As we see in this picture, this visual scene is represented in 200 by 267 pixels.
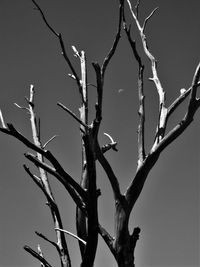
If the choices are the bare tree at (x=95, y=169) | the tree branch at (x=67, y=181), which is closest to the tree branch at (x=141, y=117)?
the bare tree at (x=95, y=169)

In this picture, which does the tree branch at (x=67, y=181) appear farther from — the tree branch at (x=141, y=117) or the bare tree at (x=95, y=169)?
the tree branch at (x=141, y=117)

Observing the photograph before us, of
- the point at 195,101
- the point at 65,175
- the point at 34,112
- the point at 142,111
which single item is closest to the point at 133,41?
the point at 142,111

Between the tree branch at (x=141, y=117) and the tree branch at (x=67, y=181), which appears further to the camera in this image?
the tree branch at (x=141, y=117)

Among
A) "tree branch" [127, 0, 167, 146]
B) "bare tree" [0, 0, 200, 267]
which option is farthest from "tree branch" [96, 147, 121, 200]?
"tree branch" [127, 0, 167, 146]

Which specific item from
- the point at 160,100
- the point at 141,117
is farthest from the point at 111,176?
the point at 160,100

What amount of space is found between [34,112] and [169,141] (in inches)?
59.1

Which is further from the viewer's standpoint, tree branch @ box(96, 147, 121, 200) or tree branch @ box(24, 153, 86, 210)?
tree branch @ box(96, 147, 121, 200)

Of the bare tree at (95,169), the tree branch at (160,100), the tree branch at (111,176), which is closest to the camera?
the bare tree at (95,169)

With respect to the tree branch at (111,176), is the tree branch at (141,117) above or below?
above

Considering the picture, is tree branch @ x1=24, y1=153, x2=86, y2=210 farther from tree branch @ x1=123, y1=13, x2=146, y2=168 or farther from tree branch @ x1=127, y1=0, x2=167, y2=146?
tree branch @ x1=127, y1=0, x2=167, y2=146

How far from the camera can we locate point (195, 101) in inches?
86.4

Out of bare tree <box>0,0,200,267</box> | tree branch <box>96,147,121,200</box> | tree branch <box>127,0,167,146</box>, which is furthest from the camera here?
tree branch <box>127,0,167,146</box>

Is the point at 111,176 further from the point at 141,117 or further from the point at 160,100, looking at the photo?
the point at 160,100

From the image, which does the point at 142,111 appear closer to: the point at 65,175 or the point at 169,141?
the point at 169,141
